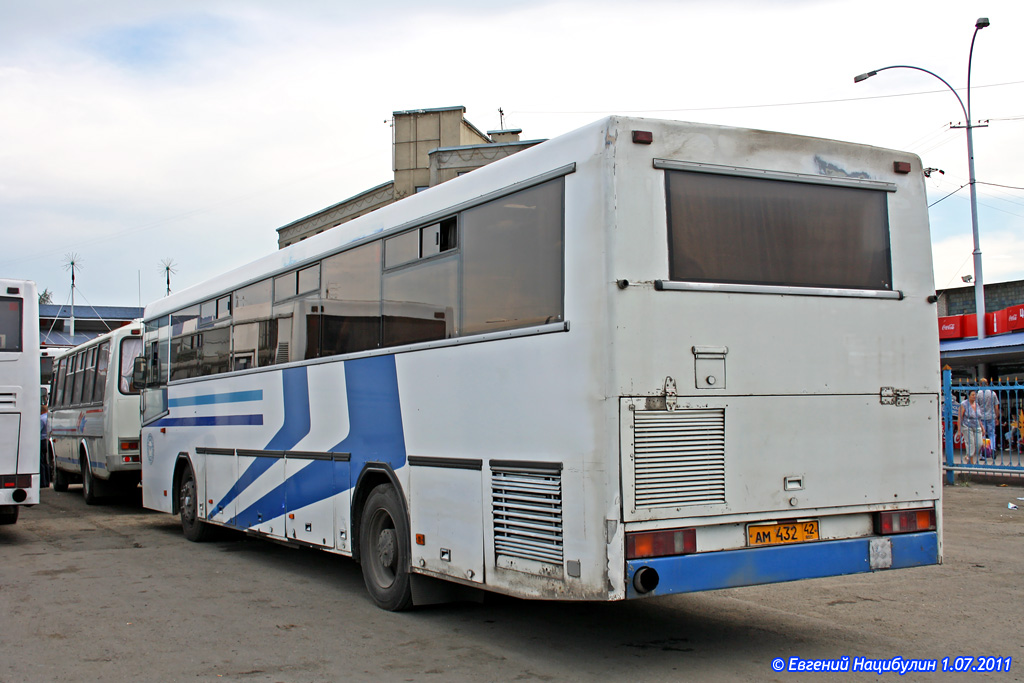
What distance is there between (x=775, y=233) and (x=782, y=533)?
1927 millimetres

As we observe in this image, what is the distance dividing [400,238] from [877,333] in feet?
12.4

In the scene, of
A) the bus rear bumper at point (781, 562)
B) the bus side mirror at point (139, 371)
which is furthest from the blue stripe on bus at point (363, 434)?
the bus side mirror at point (139, 371)

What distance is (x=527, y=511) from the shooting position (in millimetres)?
6199

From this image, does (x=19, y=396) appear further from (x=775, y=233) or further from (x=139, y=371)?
(x=775, y=233)

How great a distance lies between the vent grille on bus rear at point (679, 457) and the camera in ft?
18.5

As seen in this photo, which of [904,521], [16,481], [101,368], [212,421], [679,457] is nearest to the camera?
[679,457]

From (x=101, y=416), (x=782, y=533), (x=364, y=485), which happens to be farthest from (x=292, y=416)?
(x=101, y=416)

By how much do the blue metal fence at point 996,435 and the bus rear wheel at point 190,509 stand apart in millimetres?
12291

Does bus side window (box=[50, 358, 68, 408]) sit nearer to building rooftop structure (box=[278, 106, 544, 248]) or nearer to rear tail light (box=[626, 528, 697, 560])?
building rooftop structure (box=[278, 106, 544, 248])

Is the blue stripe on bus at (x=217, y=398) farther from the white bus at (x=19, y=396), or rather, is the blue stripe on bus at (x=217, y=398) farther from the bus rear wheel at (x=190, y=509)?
the white bus at (x=19, y=396)

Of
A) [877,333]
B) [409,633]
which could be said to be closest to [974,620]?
[877,333]

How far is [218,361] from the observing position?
1180 cm

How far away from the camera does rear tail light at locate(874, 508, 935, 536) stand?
639 cm

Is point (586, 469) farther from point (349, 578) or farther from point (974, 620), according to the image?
point (349, 578)
